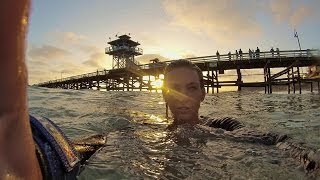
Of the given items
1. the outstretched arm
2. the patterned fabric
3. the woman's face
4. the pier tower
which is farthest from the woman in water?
the pier tower

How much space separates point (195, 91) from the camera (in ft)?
18.2

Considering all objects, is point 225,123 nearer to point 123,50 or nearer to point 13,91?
point 13,91

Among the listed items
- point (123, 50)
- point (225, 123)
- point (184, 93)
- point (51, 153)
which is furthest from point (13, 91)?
point (123, 50)

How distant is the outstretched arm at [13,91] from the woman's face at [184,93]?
487 cm

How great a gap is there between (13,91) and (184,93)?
16.2 ft

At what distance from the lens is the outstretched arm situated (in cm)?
62

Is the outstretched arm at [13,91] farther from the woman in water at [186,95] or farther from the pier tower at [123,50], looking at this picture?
the pier tower at [123,50]

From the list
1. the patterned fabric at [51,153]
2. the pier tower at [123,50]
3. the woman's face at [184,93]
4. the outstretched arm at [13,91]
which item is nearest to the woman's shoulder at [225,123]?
the woman's face at [184,93]

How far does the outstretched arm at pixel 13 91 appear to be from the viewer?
2.02ft

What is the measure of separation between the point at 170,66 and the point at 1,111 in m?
5.30

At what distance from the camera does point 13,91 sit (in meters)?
0.65

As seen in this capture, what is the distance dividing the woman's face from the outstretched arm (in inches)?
192

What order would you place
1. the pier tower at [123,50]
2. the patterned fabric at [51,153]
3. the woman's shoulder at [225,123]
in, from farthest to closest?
the pier tower at [123,50]
the woman's shoulder at [225,123]
the patterned fabric at [51,153]

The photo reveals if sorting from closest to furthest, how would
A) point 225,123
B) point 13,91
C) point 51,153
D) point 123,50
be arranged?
1. point 13,91
2. point 51,153
3. point 225,123
4. point 123,50
